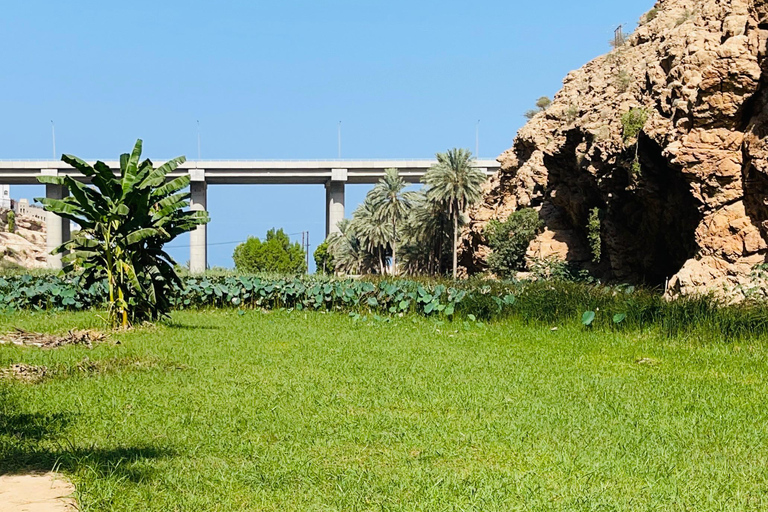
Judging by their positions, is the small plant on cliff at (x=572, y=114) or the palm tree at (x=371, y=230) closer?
the small plant on cliff at (x=572, y=114)

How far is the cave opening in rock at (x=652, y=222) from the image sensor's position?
23562mm

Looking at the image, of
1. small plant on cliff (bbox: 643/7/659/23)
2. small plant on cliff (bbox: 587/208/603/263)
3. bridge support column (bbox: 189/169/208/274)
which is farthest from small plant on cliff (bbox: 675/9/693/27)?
bridge support column (bbox: 189/169/208/274)

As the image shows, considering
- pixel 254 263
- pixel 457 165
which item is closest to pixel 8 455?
pixel 457 165

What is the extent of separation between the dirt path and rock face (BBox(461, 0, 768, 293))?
55.5 ft

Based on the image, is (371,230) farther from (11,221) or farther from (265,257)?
(11,221)

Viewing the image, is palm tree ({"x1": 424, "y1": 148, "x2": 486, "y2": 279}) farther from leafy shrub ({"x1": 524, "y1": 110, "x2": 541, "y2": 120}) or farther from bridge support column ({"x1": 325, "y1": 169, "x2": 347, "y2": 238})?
bridge support column ({"x1": 325, "y1": 169, "x2": 347, "y2": 238})

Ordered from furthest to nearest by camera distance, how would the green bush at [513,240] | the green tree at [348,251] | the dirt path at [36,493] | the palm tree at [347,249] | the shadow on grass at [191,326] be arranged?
the palm tree at [347,249]
the green tree at [348,251]
the green bush at [513,240]
the shadow on grass at [191,326]
the dirt path at [36,493]

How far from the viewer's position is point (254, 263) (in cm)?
8681

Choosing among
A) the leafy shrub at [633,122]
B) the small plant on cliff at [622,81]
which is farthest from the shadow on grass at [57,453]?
the small plant on cliff at [622,81]

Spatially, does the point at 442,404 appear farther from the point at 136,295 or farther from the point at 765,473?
the point at 136,295

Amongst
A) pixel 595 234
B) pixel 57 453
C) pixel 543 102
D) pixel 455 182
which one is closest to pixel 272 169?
pixel 455 182

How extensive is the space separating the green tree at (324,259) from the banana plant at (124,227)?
231ft

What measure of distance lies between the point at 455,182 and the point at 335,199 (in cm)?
2618

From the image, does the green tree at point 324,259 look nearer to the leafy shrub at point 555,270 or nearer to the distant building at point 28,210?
the distant building at point 28,210
